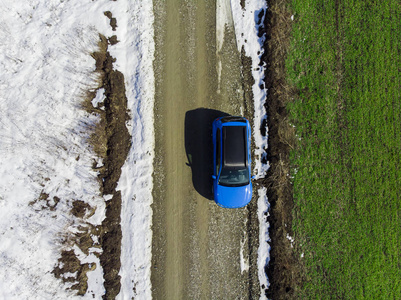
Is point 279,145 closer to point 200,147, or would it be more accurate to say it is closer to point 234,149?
point 234,149

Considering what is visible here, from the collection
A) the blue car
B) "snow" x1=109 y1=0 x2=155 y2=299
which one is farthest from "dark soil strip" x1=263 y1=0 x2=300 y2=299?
"snow" x1=109 y1=0 x2=155 y2=299

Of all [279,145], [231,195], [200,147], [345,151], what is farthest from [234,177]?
[345,151]

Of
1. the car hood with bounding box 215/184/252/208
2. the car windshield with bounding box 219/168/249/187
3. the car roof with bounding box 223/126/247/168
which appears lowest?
the car hood with bounding box 215/184/252/208

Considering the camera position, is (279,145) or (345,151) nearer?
(279,145)

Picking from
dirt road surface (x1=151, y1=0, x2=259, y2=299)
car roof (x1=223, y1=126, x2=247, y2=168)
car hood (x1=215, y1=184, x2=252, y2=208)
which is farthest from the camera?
dirt road surface (x1=151, y1=0, x2=259, y2=299)

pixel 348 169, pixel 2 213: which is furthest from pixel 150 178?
pixel 348 169

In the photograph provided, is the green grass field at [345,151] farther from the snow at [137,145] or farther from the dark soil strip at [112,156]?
the dark soil strip at [112,156]

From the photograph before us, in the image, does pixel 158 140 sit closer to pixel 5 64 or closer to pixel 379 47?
pixel 5 64

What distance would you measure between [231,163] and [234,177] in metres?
0.56

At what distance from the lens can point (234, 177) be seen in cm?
796

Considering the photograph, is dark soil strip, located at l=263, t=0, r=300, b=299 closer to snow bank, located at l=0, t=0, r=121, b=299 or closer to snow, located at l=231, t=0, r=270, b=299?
snow, located at l=231, t=0, r=270, b=299

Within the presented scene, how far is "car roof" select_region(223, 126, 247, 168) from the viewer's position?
25.7 ft

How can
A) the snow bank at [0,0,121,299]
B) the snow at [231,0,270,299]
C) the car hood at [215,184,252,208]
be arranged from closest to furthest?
the car hood at [215,184,252,208], the snow bank at [0,0,121,299], the snow at [231,0,270,299]

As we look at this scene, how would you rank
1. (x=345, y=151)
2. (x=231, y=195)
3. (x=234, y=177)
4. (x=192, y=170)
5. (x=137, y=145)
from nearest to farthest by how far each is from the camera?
(x=234, y=177) → (x=231, y=195) → (x=137, y=145) → (x=192, y=170) → (x=345, y=151)
